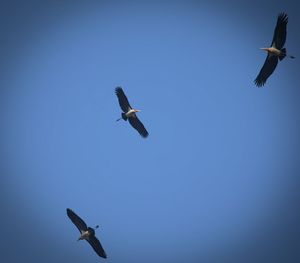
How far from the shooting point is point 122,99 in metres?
22.1

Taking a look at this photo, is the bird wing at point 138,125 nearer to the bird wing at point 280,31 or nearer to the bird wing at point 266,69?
the bird wing at point 266,69

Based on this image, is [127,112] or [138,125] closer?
[127,112]

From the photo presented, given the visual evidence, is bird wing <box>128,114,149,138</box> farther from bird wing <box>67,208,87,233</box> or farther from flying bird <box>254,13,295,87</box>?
flying bird <box>254,13,295,87</box>

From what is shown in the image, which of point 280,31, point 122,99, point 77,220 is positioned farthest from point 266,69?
point 77,220

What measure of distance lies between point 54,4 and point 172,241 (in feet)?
226

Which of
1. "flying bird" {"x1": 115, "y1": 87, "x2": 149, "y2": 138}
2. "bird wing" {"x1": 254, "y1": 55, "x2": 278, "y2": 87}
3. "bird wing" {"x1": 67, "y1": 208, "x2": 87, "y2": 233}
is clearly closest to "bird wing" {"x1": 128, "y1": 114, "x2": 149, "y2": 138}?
"flying bird" {"x1": 115, "y1": 87, "x2": 149, "y2": 138}

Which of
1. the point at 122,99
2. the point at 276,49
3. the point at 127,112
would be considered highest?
the point at 122,99

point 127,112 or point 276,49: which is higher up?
point 276,49

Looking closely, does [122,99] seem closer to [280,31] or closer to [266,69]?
[266,69]

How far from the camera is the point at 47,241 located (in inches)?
2109

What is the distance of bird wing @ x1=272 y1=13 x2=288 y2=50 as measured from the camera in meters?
17.6

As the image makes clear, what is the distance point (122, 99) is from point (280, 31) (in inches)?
268

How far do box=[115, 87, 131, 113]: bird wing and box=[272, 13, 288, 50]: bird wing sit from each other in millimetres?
6193

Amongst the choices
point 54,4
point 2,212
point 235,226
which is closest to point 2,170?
point 2,212
